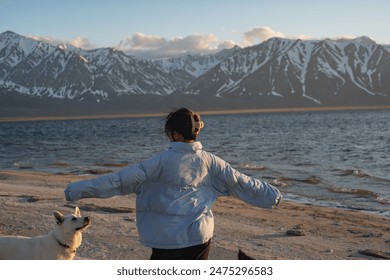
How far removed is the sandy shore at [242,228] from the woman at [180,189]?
496cm

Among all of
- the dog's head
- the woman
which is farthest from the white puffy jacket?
the dog's head

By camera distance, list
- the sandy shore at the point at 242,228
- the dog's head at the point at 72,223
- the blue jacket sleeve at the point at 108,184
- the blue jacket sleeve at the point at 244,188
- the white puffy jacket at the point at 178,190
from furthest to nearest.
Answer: the sandy shore at the point at 242,228 < the dog's head at the point at 72,223 < the blue jacket sleeve at the point at 244,188 < the white puffy jacket at the point at 178,190 < the blue jacket sleeve at the point at 108,184

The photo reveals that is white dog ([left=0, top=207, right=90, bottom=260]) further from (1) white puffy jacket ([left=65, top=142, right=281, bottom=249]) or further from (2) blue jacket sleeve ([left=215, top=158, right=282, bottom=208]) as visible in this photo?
(2) blue jacket sleeve ([left=215, top=158, right=282, bottom=208])

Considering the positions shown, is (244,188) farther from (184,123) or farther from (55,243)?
(55,243)

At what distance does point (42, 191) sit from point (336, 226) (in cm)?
1076

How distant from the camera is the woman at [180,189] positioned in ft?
16.1

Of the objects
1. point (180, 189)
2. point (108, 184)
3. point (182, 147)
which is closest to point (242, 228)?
point (180, 189)

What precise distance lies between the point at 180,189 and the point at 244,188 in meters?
0.67

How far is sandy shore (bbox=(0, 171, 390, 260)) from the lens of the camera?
35.3ft

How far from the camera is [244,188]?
5258 millimetres

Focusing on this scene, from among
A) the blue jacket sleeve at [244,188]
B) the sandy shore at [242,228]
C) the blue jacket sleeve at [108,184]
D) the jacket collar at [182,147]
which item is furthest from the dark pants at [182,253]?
the sandy shore at [242,228]

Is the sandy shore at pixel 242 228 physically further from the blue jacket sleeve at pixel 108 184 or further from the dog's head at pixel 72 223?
the blue jacket sleeve at pixel 108 184

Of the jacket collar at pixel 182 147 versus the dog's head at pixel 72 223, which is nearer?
the jacket collar at pixel 182 147
